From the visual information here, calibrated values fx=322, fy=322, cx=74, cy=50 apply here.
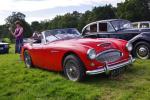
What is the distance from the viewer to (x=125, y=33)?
39.8ft

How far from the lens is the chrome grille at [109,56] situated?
7.81 metres

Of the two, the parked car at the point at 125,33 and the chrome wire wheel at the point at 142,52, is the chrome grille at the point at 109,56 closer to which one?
the parked car at the point at 125,33

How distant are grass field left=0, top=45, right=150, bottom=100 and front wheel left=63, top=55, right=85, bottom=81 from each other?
6.8 inches

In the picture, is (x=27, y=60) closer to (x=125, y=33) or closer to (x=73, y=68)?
(x=73, y=68)

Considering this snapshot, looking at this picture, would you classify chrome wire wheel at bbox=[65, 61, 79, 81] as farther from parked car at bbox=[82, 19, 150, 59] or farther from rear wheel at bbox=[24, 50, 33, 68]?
parked car at bbox=[82, 19, 150, 59]

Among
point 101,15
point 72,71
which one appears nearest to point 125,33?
point 72,71

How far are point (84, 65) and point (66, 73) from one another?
81 centimetres

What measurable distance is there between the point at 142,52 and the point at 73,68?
12.4 ft

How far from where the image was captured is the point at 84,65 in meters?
7.76

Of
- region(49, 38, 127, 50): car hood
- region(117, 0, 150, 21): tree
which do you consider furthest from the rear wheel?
region(117, 0, 150, 21): tree

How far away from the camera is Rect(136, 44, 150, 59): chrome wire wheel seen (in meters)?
10.9

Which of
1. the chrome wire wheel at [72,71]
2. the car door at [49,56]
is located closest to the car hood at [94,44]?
the car door at [49,56]

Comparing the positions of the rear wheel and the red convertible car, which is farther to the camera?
the rear wheel

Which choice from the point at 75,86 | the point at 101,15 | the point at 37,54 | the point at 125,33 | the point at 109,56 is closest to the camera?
the point at 75,86
